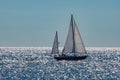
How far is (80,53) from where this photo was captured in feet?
456

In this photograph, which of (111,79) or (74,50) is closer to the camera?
(111,79)

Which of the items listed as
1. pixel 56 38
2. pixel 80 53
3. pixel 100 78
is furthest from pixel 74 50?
pixel 100 78

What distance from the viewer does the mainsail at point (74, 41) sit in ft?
453

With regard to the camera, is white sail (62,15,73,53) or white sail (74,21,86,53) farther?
white sail (62,15,73,53)

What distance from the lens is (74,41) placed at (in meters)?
139

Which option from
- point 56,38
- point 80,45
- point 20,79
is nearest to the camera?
point 20,79

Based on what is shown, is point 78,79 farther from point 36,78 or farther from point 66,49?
point 66,49

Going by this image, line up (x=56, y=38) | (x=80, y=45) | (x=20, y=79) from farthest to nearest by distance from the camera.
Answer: (x=56, y=38) → (x=80, y=45) → (x=20, y=79)

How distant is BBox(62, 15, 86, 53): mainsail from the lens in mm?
138000

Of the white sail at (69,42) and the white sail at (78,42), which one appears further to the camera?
the white sail at (69,42)

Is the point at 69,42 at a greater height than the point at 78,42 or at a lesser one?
greater

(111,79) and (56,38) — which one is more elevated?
(56,38)

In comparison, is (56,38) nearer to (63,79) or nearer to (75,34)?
(75,34)

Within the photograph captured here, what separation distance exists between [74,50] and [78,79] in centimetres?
3859
